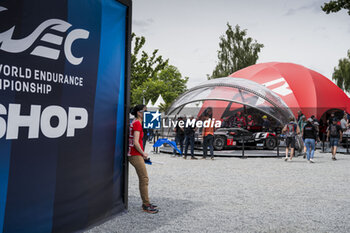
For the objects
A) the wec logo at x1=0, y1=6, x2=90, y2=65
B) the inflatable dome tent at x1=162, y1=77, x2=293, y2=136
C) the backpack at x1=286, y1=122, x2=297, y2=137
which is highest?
the inflatable dome tent at x1=162, y1=77, x2=293, y2=136

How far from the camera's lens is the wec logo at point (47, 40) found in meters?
3.73

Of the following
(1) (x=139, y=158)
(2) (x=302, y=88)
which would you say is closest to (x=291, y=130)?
(1) (x=139, y=158)

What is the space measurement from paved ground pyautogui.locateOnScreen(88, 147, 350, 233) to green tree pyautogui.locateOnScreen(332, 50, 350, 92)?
111ft

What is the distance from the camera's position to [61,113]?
14.4ft

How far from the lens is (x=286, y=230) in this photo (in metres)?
4.64

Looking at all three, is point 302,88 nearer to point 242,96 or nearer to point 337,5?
point 337,5

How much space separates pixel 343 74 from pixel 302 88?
57.9ft

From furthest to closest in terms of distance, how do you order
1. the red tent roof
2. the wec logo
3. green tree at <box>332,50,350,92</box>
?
green tree at <box>332,50,350,92</box>
the red tent roof
the wec logo

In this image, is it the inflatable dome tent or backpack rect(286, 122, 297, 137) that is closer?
backpack rect(286, 122, 297, 137)

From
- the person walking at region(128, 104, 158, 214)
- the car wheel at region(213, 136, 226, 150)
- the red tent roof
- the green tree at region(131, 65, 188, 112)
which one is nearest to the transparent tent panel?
the car wheel at region(213, 136, 226, 150)

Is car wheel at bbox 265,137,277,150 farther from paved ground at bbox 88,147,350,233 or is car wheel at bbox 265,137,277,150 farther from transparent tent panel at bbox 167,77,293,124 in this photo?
paved ground at bbox 88,147,350,233

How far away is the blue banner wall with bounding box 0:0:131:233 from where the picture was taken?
12.5 feet

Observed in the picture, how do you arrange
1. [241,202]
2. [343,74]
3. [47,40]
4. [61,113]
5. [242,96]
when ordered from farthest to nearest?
[343,74]
[242,96]
[241,202]
[61,113]
[47,40]

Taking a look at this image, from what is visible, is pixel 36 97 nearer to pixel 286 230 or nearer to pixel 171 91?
pixel 286 230
